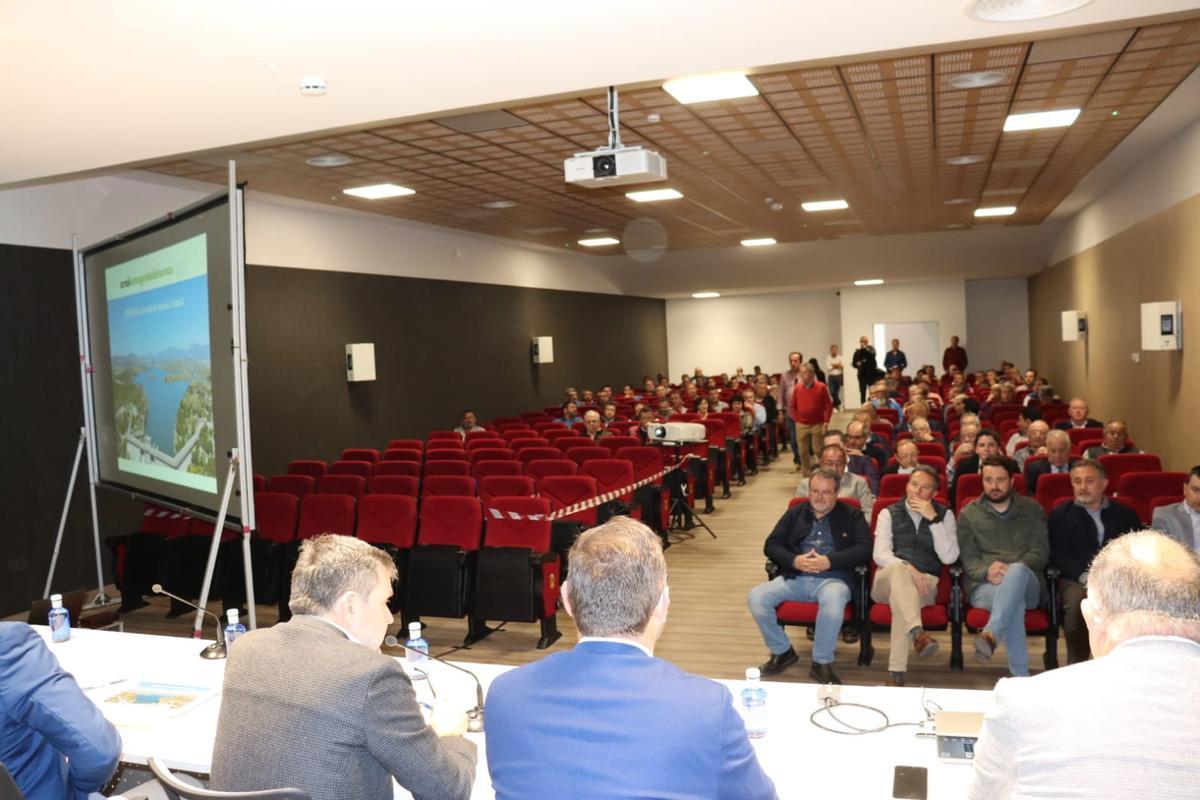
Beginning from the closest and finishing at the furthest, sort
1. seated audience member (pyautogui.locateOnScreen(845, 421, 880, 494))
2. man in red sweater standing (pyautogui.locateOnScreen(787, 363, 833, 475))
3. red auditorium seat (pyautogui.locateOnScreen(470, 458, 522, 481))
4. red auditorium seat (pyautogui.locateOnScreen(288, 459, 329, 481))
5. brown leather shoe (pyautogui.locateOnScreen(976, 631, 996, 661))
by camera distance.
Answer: brown leather shoe (pyautogui.locateOnScreen(976, 631, 996, 661)) → seated audience member (pyautogui.locateOnScreen(845, 421, 880, 494)) → red auditorium seat (pyautogui.locateOnScreen(470, 458, 522, 481)) → red auditorium seat (pyautogui.locateOnScreen(288, 459, 329, 481)) → man in red sweater standing (pyautogui.locateOnScreen(787, 363, 833, 475))

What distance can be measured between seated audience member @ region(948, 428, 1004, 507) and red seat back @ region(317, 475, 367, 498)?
5061 millimetres

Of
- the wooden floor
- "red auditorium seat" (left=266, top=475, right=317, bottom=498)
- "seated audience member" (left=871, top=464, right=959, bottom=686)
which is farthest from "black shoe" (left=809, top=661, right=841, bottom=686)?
"red auditorium seat" (left=266, top=475, right=317, bottom=498)

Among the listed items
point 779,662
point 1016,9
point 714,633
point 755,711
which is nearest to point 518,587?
point 714,633

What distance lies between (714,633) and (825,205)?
30.0ft

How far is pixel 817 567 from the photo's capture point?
18.3 feet

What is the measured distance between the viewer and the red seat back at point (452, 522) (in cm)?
717

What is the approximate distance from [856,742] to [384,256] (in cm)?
1198

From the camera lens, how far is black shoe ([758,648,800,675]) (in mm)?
5824

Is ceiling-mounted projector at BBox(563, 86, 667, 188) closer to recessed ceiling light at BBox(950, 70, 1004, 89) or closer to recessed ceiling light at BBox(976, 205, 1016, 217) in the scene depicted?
recessed ceiling light at BBox(950, 70, 1004, 89)

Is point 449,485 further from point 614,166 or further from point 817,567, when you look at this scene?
point 817,567

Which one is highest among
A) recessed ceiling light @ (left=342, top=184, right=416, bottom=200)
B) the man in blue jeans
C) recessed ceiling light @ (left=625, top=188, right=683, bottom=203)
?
recessed ceiling light @ (left=625, top=188, right=683, bottom=203)

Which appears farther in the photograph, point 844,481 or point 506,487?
point 506,487

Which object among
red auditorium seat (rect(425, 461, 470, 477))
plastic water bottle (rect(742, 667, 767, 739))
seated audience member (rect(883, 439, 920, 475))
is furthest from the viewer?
red auditorium seat (rect(425, 461, 470, 477))

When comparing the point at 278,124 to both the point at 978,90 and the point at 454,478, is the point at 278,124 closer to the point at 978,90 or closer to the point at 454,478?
the point at 454,478
